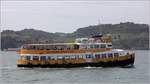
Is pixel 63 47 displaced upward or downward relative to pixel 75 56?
upward

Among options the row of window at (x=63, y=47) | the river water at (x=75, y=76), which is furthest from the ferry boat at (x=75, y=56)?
the river water at (x=75, y=76)

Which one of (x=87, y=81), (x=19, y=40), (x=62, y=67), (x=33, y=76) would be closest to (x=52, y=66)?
(x=62, y=67)

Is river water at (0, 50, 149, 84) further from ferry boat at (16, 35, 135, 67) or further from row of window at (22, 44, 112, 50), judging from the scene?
row of window at (22, 44, 112, 50)

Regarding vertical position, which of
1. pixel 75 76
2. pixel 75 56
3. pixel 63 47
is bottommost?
pixel 75 76

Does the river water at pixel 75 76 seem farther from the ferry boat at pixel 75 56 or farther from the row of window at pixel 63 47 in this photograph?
the row of window at pixel 63 47

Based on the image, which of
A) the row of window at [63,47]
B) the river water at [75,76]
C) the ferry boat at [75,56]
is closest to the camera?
the river water at [75,76]

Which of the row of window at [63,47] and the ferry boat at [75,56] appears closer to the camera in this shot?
the ferry boat at [75,56]

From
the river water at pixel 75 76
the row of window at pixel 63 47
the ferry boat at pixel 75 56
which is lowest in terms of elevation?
the river water at pixel 75 76

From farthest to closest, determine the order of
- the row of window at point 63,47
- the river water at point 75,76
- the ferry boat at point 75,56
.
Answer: the row of window at point 63,47
the ferry boat at point 75,56
the river water at point 75,76

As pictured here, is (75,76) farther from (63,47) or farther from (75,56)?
(63,47)

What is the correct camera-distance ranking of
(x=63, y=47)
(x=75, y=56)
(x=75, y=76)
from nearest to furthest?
(x=75, y=76) < (x=75, y=56) < (x=63, y=47)

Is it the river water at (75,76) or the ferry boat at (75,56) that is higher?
the ferry boat at (75,56)

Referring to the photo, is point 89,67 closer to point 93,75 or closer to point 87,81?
point 93,75

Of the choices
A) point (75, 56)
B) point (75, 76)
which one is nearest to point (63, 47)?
point (75, 56)
